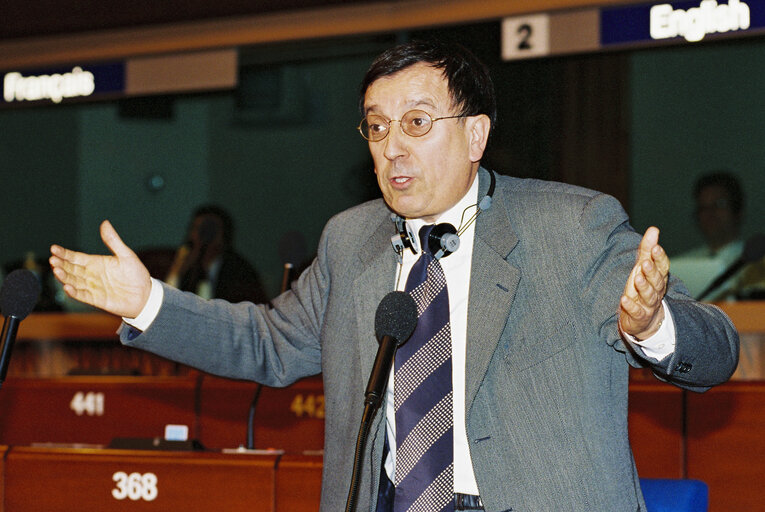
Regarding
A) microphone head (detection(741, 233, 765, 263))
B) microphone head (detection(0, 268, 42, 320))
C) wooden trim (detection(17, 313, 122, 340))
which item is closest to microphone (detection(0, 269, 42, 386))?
microphone head (detection(0, 268, 42, 320))

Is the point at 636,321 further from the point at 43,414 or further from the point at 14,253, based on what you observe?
the point at 14,253

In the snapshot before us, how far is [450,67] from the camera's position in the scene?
6.16 ft

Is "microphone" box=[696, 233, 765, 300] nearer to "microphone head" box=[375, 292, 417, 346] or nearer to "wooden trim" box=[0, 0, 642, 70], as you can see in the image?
"microphone head" box=[375, 292, 417, 346]

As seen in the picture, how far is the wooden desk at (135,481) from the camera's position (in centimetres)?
230

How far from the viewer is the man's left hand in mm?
1458

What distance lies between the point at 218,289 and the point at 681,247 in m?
5.98

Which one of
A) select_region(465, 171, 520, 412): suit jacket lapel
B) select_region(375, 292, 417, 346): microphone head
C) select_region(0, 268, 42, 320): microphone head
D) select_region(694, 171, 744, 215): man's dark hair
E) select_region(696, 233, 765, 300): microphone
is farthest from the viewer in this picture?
select_region(694, 171, 744, 215): man's dark hair

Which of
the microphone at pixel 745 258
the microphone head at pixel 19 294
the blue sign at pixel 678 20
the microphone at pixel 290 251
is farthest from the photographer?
the blue sign at pixel 678 20

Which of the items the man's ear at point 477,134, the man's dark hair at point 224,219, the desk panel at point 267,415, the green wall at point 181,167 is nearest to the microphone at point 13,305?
the man's ear at point 477,134

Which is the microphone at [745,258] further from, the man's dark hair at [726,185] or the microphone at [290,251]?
the man's dark hair at [726,185]

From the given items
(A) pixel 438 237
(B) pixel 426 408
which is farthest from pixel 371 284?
(B) pixel 426 408

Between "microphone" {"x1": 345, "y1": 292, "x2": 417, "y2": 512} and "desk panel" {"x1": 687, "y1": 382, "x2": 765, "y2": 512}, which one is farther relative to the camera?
"desk panel" {"x1": 687, "y1": 382, "x2": 765, "y2": 512}

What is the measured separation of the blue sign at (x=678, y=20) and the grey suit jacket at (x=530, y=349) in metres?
3.33

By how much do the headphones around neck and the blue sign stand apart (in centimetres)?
331
